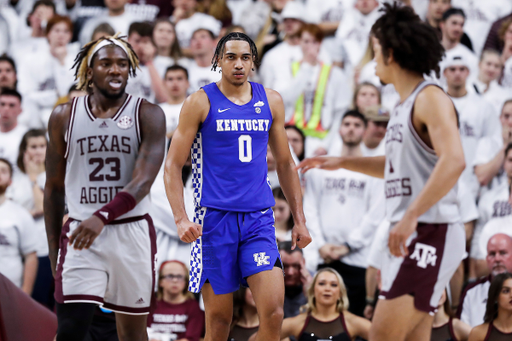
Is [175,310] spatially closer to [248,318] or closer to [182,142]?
[248,318]

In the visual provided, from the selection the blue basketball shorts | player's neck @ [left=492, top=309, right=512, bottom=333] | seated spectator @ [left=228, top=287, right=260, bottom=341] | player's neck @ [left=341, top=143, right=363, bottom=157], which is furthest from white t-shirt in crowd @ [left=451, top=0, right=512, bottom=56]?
the blue basketball shorts

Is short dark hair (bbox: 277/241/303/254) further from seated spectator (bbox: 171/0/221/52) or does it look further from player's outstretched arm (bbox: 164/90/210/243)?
seated spectator (bbox: 171/0/221/52)

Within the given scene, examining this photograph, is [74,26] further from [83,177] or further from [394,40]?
[394,40]

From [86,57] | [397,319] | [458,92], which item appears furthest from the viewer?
[458,92]

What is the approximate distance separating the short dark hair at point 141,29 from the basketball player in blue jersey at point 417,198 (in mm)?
5711

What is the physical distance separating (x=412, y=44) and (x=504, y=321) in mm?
3005

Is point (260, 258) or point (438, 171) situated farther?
point (260, 258)

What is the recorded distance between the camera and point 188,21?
10.6 meters

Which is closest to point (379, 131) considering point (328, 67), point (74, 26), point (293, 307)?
point (328, 67)

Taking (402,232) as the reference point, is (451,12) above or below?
above

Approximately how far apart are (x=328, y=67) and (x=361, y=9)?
1375mm

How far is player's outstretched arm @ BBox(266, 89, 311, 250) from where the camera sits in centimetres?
432

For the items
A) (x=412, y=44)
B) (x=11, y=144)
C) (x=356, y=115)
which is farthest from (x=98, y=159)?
(x=11, y=144)

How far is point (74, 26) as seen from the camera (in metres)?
10.7
